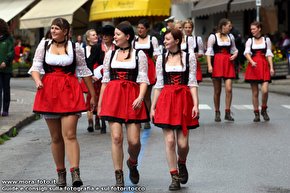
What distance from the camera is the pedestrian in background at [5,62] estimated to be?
57.7 feet

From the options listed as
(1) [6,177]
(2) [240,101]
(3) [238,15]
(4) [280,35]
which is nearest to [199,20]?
(3) [238,15]

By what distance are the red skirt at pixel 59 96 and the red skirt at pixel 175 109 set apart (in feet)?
2.74

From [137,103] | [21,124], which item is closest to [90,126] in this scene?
[21,124]

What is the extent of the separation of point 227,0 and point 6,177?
27.1 m

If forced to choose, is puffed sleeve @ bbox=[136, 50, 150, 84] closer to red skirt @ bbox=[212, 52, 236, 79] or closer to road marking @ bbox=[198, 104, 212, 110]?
red skirt @ bbox=[212, 52, 236, 79]

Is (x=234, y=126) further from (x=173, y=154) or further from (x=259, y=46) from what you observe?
(x=173, y=154)

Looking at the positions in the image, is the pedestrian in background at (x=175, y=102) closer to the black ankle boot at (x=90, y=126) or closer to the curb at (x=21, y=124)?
the curb at (x=21, y=124)

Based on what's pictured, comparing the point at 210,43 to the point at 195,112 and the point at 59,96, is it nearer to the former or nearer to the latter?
the point at 195,112

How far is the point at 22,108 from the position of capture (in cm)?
2000

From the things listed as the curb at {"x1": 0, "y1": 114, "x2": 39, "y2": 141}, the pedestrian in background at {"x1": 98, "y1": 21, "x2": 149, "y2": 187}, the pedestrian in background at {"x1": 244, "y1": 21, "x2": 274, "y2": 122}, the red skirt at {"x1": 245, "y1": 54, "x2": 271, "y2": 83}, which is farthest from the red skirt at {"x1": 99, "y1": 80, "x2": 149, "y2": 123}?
the red skirt at {"x1": 245, "y1": 54, "x2": 271, "y2": 83}

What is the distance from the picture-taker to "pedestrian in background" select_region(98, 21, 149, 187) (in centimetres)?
952

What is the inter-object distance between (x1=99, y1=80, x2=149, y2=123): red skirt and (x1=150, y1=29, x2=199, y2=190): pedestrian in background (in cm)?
23

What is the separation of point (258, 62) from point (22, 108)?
5.70 m

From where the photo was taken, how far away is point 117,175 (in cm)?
945
